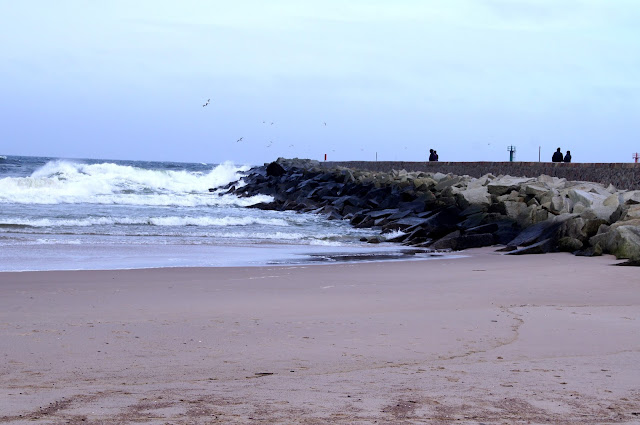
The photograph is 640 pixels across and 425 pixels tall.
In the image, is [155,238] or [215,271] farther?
[155,238]

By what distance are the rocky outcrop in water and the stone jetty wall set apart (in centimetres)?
69

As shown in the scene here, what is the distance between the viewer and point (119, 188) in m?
32.0

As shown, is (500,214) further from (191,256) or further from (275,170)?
(275,170)

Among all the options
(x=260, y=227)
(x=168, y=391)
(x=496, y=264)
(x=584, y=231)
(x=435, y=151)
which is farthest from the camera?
(x=435, y=151)

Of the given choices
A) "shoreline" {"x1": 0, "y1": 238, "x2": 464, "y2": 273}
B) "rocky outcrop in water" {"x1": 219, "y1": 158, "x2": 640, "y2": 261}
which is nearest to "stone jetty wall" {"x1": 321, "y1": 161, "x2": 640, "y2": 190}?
"rocky outcrop in water" {"x1": 219, "y1": 158, "x2": 640, "y2": 261}

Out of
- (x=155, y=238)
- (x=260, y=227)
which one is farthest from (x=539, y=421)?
(x=260, y=227)

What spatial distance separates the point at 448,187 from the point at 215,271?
964 cm

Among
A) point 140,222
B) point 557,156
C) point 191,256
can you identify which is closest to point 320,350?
point 191,256

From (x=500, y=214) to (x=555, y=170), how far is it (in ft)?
22.2

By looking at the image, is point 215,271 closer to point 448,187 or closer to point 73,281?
point 73,281

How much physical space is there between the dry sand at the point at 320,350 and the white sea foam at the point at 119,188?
16702mm

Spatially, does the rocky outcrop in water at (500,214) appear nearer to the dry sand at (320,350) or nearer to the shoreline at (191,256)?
the shoreline at (191,256)

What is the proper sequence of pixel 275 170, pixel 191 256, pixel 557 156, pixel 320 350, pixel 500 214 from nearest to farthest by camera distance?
pixel 320 350, pixel 191 256, pixel 500 214, pixel 557 156, pixel 275 170

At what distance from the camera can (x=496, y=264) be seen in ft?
27.7
